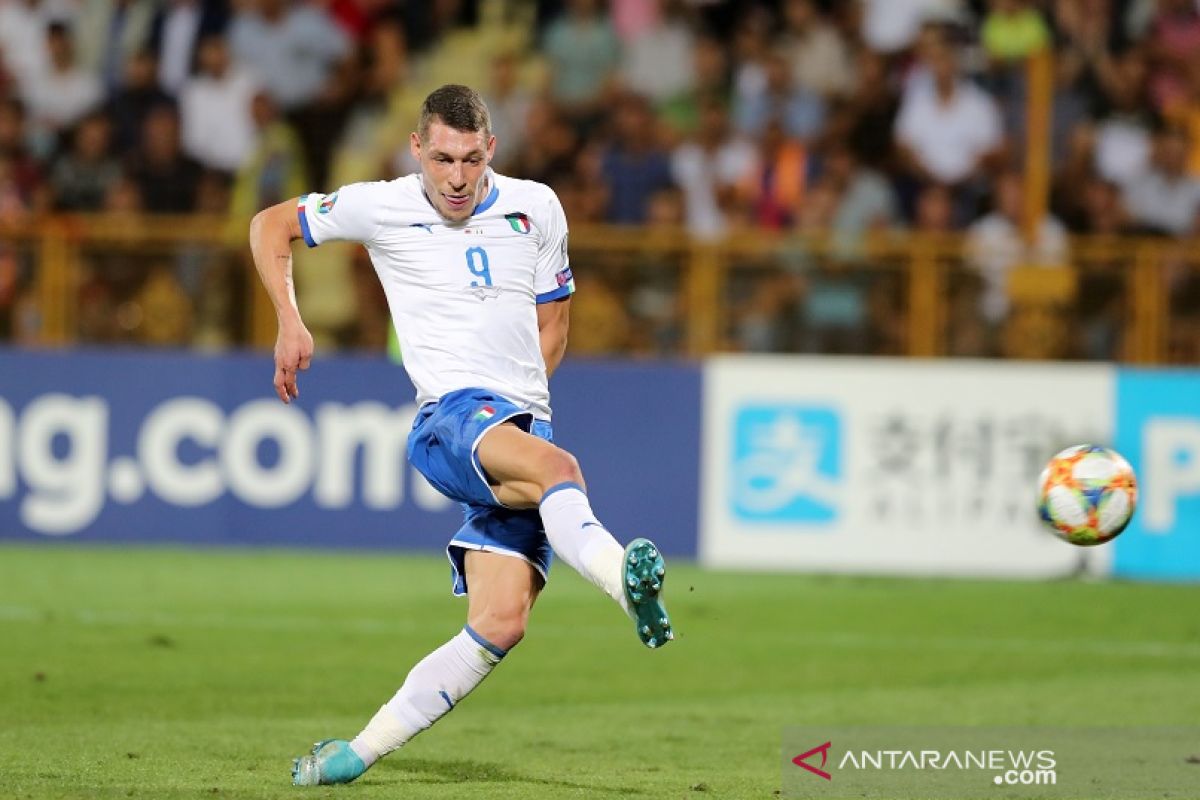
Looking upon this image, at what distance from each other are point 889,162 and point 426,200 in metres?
10.2

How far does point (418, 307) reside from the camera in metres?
6.88

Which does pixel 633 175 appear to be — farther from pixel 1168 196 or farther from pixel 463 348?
pixel 463 348

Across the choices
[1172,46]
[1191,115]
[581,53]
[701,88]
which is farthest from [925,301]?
[1172,46]

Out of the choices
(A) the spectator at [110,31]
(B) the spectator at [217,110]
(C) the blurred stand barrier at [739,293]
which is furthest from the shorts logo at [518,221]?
(A) the spectator at [110,31]

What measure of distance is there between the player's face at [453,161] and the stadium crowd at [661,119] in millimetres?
8135

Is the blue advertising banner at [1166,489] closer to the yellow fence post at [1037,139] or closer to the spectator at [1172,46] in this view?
the yellow fence post at [1037,139]

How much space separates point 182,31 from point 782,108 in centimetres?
504

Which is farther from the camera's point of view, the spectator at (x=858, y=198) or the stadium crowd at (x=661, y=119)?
the spectator at (x=858, y=198)

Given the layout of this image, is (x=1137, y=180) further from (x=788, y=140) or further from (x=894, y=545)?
(x=894, y=545)

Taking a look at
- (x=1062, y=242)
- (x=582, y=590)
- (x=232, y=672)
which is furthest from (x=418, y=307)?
(x=1062, y=242)

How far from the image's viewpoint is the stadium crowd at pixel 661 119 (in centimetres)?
1507

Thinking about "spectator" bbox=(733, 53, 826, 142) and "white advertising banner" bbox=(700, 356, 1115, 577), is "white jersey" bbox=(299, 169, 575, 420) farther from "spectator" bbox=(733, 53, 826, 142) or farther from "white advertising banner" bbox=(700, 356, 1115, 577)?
"spectator" bbox=(733, 53, 826, 142)

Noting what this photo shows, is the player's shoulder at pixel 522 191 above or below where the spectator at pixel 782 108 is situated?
below

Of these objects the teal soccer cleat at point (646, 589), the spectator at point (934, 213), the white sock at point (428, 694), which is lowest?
the white sock at point (428, 694)
